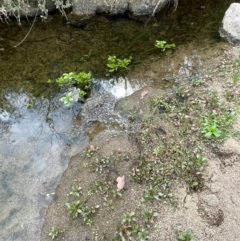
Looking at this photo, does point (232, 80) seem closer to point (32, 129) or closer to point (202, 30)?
point (202, 30)

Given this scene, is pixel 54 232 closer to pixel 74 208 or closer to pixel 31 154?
pixel 74 208

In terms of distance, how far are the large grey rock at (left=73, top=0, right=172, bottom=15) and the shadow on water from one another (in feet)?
0.57

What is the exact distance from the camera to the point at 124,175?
11.9 ft

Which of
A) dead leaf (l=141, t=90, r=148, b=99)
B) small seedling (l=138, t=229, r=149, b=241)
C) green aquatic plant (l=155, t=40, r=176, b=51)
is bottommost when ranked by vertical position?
green aquatic plant (l=155, t=40, r=176, b=51)

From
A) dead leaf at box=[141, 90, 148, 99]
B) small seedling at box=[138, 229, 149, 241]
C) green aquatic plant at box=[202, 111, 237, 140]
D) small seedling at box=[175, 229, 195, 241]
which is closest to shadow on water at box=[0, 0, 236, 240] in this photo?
dead leaf at box=[141, 90, 148, 99]

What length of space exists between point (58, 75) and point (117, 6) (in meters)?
2.19

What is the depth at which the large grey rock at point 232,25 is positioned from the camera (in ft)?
18.3

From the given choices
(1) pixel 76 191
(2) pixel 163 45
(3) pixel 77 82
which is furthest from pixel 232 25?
(1) pixel 76 191

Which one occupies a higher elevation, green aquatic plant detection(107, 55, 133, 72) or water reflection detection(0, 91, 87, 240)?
water reflection detection(0, 91, 87, 240)

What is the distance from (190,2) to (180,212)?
5.17 meters

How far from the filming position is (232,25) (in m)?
5.64

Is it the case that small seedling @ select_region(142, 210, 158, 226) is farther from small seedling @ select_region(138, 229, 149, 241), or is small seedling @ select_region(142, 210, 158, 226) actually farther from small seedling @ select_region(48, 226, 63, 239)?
small seedling @ select_region(48, 226, 63, 239)

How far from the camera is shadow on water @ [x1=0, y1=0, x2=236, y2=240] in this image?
12.4 feet

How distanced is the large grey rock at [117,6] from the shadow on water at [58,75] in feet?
0.57
